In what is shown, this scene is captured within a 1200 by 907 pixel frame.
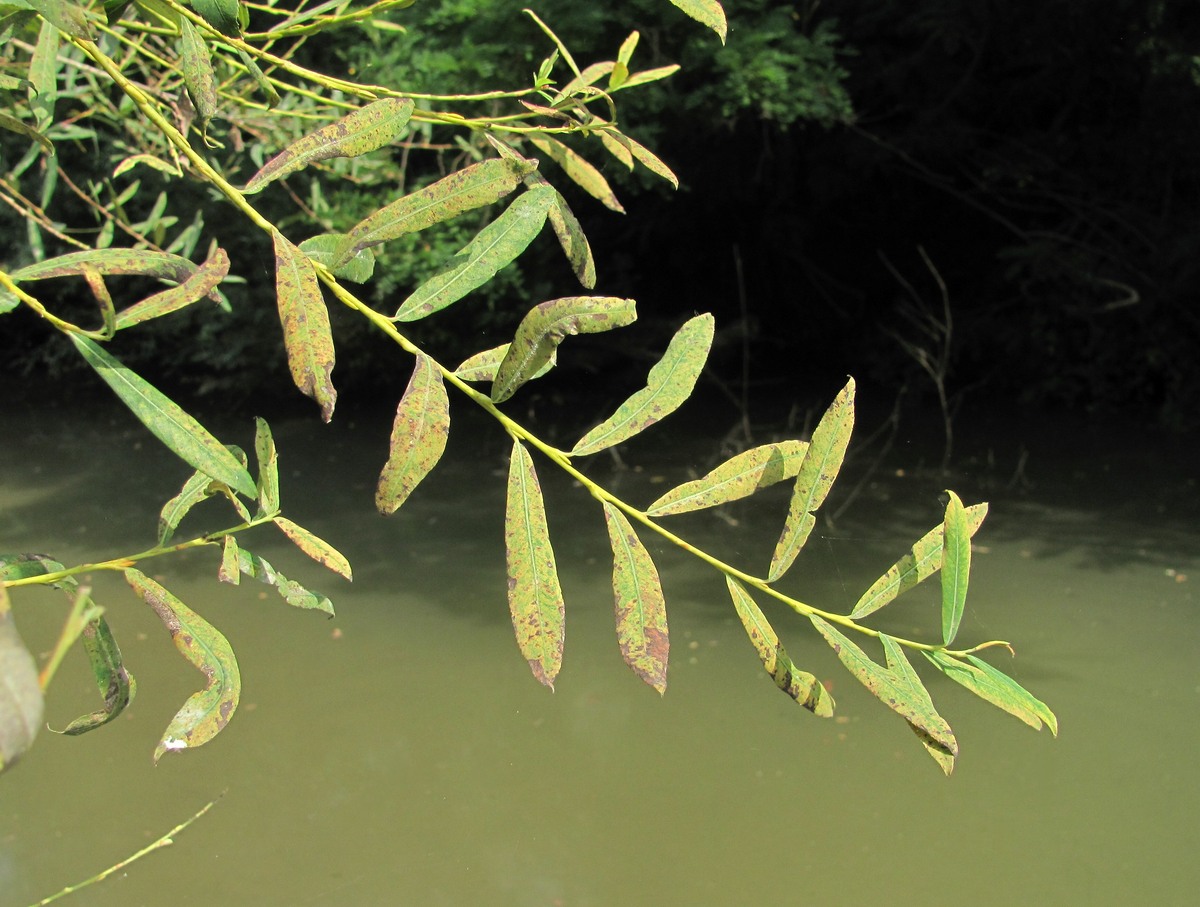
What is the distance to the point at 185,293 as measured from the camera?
36cm

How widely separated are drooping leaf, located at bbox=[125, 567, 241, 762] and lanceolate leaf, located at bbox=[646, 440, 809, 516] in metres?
0.17

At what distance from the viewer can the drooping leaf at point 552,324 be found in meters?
0.36

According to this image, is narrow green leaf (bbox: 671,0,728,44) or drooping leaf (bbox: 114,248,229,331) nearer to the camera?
drooping leaf (bbox: 114,248,229,331)

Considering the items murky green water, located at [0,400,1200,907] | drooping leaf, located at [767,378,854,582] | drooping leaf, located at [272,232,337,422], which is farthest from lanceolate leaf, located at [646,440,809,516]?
murky green water, located at [0,400,1200,907]

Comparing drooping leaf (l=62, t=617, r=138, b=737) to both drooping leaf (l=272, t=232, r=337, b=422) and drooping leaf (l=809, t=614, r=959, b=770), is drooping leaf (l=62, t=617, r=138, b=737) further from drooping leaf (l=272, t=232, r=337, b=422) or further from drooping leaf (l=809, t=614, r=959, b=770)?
drooping leaf (l=809, t=614, r=959, b=770)

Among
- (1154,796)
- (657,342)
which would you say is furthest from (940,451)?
(1154,796)

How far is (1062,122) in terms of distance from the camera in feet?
11.8

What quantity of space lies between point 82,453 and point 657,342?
1.86m

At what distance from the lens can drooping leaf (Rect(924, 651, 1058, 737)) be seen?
0.38 m

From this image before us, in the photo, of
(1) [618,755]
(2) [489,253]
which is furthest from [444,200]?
(1) [618,755]

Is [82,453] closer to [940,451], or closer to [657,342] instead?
[657,342]

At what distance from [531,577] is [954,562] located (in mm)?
137

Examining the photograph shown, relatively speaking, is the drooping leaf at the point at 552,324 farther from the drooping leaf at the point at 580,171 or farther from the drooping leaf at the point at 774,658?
the drooping leaf at the point at 580,171

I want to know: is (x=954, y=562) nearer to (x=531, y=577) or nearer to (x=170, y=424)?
(x=531, y=577)
